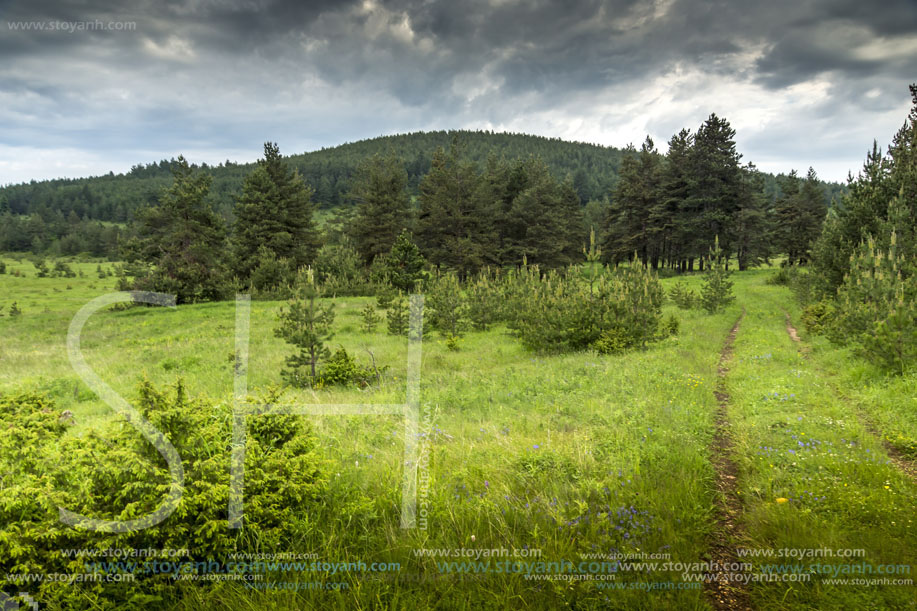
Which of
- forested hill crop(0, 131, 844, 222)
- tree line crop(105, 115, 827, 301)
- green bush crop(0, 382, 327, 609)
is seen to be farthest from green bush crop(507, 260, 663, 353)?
forested hill crop(0, 131, 844, 222)

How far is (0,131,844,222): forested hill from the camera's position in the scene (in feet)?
428

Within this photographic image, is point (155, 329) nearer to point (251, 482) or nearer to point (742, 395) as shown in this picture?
point (251, 482)

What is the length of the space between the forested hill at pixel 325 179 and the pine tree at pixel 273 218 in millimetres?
67783

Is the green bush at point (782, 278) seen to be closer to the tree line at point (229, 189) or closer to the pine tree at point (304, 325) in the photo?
the tree line at point (229, 189)

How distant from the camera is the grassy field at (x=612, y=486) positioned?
3430 mm

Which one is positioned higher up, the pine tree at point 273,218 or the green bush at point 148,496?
the pine tree at point 273,218

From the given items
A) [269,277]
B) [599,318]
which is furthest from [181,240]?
[599,318]

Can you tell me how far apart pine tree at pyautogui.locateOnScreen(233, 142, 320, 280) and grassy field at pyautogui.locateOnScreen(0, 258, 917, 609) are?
113 feet

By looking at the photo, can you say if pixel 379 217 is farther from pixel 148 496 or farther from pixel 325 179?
pixel 325 179

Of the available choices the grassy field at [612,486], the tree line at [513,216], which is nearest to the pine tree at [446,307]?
the grassy field at [612,486]

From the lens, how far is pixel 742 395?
382 inches

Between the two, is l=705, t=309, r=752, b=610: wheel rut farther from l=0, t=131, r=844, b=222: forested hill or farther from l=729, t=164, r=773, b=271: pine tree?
l=0, t=131, r=844, b=222: forested hill

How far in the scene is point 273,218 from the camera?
46.1 m

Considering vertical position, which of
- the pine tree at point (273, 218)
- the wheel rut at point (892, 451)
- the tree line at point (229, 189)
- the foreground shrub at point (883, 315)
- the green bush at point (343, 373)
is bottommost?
the green bush at point (343, 373)
